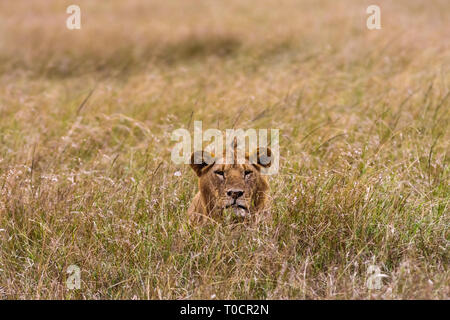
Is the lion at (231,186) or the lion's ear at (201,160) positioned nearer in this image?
the lion at (231,186)

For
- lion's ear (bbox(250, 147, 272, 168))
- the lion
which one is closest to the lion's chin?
the lion

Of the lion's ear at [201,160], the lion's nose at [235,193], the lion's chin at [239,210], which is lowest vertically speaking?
the lion's chin at [239,210]

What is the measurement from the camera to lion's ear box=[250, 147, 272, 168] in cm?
417

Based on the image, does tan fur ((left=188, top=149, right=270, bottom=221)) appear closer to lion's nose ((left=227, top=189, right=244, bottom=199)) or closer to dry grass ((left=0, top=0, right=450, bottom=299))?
lion's nose ((left=227, top=189, right=244, bottom=199))

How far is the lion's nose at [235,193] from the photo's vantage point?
12.9 ft

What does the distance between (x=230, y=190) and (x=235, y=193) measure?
4 cm

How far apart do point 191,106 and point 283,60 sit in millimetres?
3235

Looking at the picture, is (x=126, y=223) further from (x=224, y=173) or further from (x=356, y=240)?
(x=356, y=240)

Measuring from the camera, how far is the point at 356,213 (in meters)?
4.29

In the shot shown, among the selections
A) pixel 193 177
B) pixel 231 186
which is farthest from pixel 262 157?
pixel 193 177

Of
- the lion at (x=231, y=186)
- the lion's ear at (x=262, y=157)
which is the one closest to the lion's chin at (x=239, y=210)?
the lion at (x=231, y=186)

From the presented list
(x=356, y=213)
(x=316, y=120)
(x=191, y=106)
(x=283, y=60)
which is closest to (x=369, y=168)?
(x=356, y=213)

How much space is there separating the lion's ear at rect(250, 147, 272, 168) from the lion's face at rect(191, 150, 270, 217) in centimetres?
2

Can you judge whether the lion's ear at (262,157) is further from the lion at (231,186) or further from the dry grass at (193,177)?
the dry grass at (193,177)
